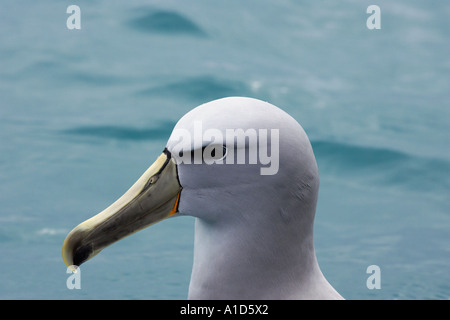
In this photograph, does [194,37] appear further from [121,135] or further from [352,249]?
[352,249]

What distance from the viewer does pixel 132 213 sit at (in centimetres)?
266

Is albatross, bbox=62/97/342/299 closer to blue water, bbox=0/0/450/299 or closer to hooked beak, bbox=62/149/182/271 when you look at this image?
hooked beak, bbox=62/149/182/271

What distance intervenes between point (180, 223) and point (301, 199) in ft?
10.9

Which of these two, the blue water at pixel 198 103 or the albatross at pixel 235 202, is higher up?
the blue water at pixel 198 103

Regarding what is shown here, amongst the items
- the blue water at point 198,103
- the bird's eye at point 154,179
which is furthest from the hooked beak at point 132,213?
the blue water at point 198,103

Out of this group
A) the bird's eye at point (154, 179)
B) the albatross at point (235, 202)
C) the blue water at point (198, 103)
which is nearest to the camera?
the albatross at point (235, 202)

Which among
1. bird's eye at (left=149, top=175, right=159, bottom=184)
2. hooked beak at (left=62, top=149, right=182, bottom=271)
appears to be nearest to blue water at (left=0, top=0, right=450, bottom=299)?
hooked beak at (left=62, top=149, right=182, bottom=271)

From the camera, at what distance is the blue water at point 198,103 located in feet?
17.5

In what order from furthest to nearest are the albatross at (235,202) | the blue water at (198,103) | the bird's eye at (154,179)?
the blue water at (198,103) → the bird's eye at (154,179) → the albatross at (235,202)

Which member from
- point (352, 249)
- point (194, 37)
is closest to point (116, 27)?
point (194, 37)

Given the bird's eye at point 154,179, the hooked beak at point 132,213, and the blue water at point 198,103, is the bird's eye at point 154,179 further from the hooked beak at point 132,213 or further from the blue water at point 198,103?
the blue water at point 198,103

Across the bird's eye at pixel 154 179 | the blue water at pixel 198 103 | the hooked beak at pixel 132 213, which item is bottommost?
the hooked beak at pixel 132 213

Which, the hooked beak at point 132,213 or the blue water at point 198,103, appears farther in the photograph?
the blue water at point 198,103

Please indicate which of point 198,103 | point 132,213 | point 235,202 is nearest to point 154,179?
point 132,213
